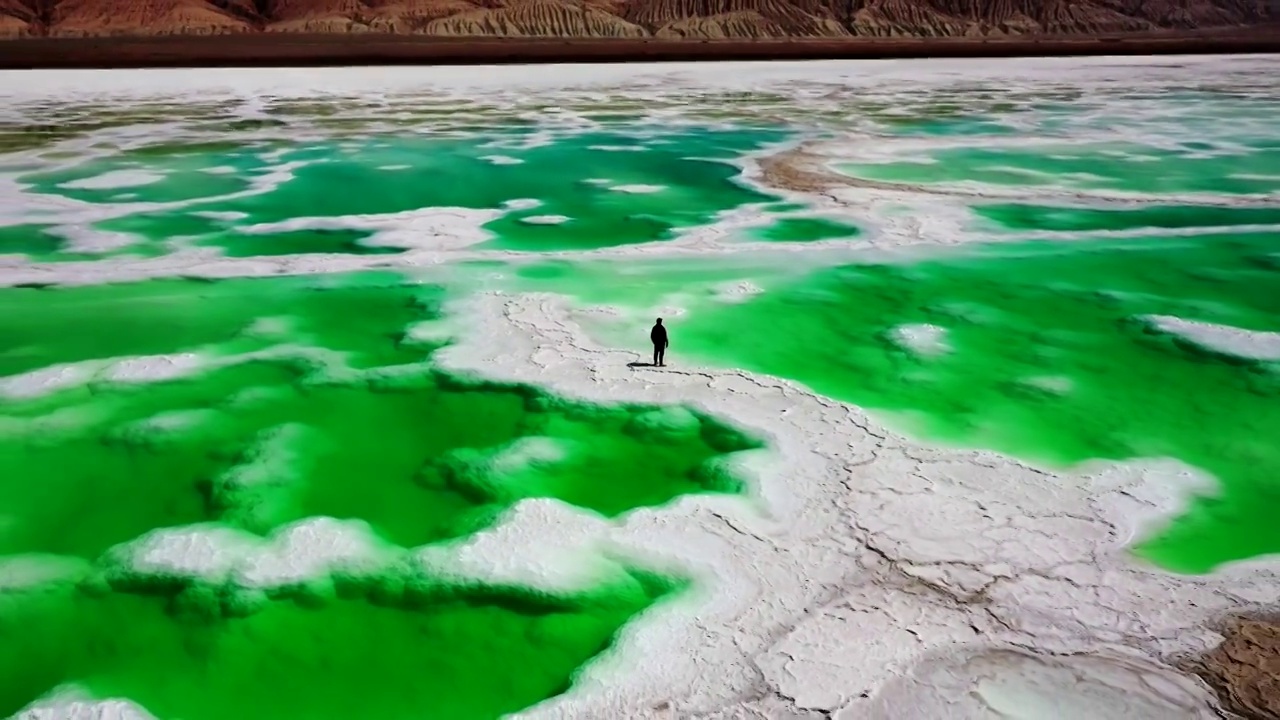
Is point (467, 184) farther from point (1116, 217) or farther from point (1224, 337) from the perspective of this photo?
point (1224, 337)

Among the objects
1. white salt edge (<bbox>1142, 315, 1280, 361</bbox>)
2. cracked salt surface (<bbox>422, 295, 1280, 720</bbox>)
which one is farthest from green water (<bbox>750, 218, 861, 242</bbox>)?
cracked salt surface (<bbox>422, 295, 1280, 720</bbox>)

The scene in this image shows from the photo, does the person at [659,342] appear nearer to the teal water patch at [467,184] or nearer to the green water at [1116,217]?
the teal water patch at [467,184]

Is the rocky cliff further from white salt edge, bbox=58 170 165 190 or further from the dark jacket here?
the dark jacket

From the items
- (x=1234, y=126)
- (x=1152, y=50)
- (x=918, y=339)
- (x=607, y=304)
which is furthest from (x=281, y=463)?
(x=1152, y=50)

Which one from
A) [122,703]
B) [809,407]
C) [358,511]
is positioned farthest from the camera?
[809,407]

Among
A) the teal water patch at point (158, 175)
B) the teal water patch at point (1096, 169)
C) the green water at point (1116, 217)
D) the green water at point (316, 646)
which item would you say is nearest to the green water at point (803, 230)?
the green water at point (1116, 217)

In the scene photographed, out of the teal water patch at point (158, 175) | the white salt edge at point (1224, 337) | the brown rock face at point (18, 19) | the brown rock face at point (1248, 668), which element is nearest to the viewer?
the brown rock face at point (1248, 668)

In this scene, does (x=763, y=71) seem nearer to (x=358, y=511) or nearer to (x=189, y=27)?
(x=358, y=511)
